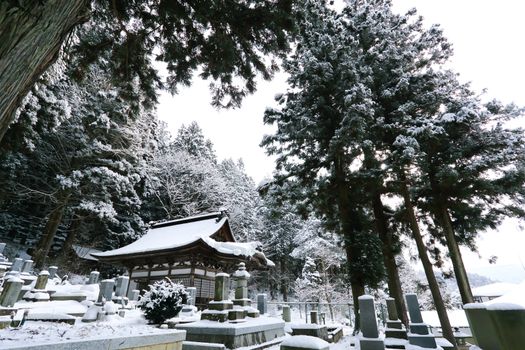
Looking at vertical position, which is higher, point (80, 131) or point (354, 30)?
point (354, 30)

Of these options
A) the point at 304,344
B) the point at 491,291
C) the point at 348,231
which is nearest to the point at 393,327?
the point at 348,231

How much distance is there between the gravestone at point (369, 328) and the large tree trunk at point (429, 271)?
3235 millimetres

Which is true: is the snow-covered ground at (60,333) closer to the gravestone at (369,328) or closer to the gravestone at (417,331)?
the gravestone at (369,328)

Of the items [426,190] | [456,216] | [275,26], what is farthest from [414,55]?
[275,26]

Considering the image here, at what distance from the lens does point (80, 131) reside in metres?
16.0

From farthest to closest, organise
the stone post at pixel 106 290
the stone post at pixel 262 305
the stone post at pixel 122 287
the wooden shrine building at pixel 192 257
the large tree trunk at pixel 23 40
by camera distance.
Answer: the wooden shrine building at pixel 192 257, the stone post at pixel 262 305, the stone post at pixel 122 287, the stone post at pixel 106 290, the large tree trunk at pixel 23 40

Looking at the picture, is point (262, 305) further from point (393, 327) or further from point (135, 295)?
point (135, 295)

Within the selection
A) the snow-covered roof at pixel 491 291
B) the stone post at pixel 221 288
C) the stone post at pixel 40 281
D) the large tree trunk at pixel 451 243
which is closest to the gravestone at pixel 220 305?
the stone post at pixel 221 288

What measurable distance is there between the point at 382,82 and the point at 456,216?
6.55m

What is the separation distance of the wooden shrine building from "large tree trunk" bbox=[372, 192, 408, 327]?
22.2ft

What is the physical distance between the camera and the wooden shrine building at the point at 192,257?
44.5 ft

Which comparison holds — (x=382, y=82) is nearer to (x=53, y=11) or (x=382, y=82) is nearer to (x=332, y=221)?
(x=332, y=221)

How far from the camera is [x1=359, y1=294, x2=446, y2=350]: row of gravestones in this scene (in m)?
6.23

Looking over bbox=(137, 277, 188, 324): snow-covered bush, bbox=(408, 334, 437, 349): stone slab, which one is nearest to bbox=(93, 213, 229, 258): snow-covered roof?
bbox=(137, 277, 188, 324): snow-covered bush
